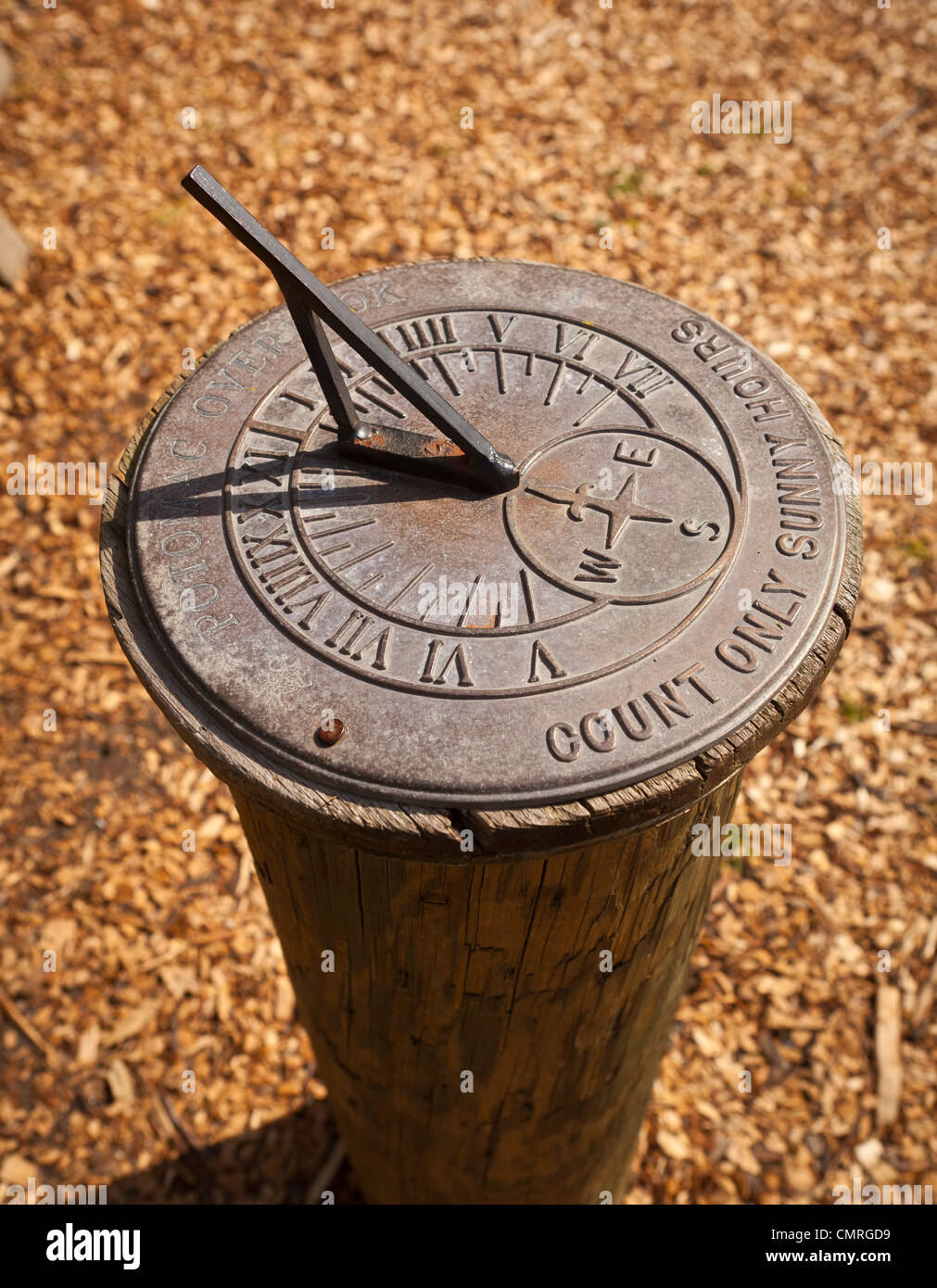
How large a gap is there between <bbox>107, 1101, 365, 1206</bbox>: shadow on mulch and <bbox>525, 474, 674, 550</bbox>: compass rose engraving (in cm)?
228

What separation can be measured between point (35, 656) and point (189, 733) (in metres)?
2.58

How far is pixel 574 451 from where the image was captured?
206cm

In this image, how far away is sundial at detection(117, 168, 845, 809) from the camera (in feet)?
5.60

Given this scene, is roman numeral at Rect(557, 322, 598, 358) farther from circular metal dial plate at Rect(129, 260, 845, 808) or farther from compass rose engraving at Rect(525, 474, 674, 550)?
compass rose engraving at Rect(525, 474, 674, 550)

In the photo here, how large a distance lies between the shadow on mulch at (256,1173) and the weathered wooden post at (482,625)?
94cm

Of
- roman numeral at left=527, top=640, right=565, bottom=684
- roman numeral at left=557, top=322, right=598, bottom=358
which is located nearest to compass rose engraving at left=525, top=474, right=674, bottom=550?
roman numeral at left=527, top=640, right=565, bottom=684

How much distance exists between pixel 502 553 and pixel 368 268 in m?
3.76

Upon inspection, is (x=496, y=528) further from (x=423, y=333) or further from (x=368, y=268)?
(x=368, y=268)

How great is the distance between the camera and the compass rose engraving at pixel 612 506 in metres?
1.95

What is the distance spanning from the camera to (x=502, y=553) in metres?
1.90

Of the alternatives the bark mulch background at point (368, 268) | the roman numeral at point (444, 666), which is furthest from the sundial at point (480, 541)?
the bark mulch background at point (368, 268)

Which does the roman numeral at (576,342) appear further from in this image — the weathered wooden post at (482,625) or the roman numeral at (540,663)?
the roman numeral at (540,663)
